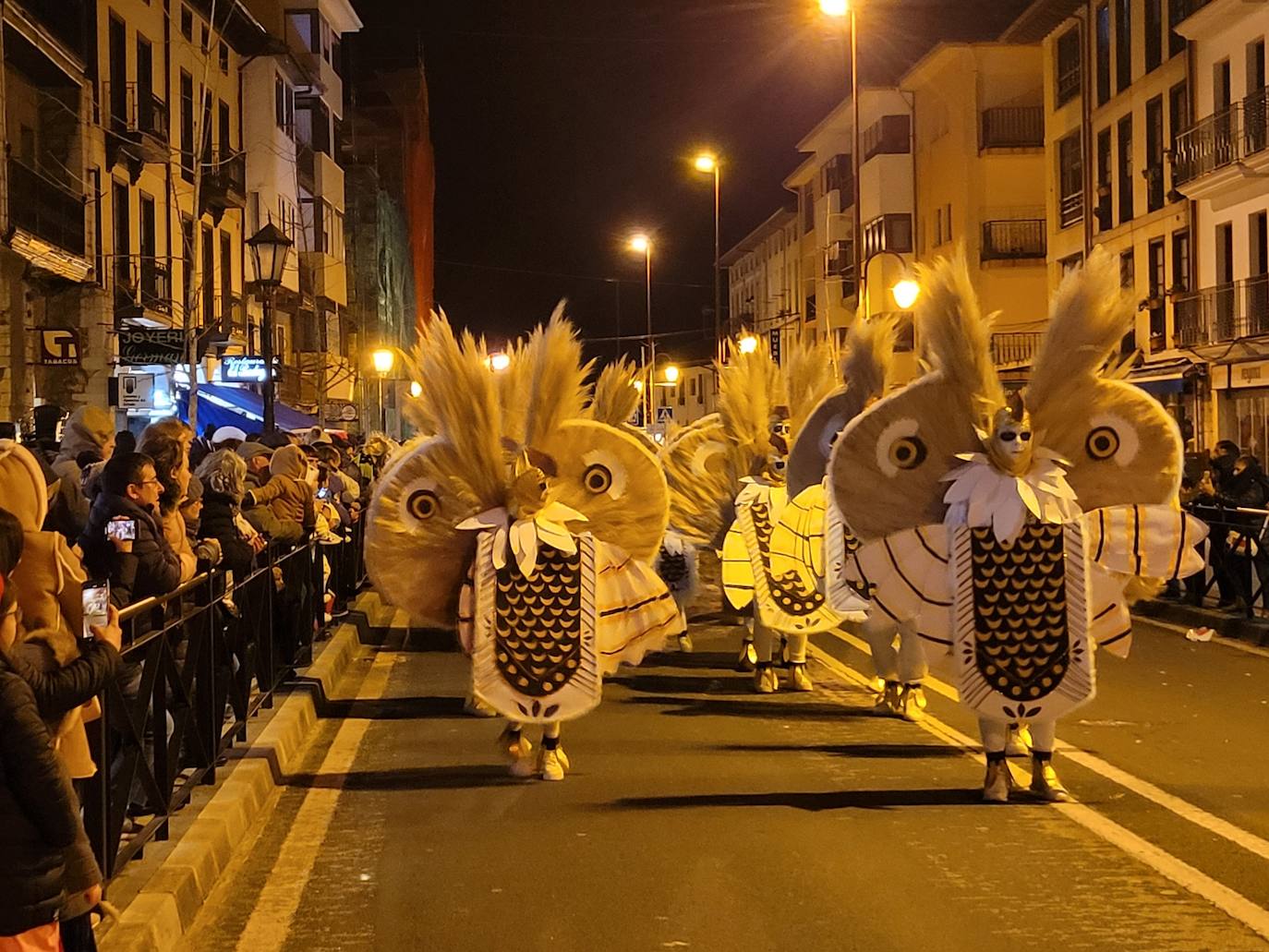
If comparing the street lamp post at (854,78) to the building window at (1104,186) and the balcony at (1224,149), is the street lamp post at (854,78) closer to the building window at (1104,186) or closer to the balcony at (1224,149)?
the balcony at (1224,149)

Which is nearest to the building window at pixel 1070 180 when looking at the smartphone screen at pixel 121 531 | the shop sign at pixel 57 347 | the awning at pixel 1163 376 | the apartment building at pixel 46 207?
the awning at pixel 1163 376

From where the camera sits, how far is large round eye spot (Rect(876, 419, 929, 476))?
8.27 meters

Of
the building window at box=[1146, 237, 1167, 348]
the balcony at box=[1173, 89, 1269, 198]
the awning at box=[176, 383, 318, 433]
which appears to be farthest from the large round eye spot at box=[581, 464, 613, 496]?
the building window at box=[1146, 237, 1167, 348]

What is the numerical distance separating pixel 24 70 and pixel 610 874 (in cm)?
2316

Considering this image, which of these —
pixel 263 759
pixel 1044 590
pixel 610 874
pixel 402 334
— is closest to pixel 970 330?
pixel 1044 590

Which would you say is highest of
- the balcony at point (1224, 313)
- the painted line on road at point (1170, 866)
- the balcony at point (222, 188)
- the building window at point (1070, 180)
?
the building window at point (1070, 180)

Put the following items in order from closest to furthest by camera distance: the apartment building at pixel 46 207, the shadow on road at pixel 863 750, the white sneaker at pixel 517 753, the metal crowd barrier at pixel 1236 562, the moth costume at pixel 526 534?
the moth costume at pixel 526 534, the white sneaker at pixel 517 753, the shadow on road at pixel 863 750, the metal crowd barrier at pixel 1236 562, the apartment building at pixel 46 207

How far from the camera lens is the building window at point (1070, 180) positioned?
42906 millimetres

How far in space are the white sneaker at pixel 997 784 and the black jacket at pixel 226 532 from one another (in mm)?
4411

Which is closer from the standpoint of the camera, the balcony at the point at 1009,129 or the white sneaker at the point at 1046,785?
the white sneaker at the point at 1046,785

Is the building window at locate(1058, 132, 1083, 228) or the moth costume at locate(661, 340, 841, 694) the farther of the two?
the building window at locate(1058, 132, 1083, 228)

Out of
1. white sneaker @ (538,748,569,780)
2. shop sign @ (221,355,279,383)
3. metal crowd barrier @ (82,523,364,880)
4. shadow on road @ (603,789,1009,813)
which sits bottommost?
shadow on road @ (603,789,1009,813)

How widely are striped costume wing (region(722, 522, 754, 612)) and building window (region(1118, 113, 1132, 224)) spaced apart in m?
29.5

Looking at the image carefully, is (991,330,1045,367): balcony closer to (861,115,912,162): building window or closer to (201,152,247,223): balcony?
(861,115,912,162): building window
